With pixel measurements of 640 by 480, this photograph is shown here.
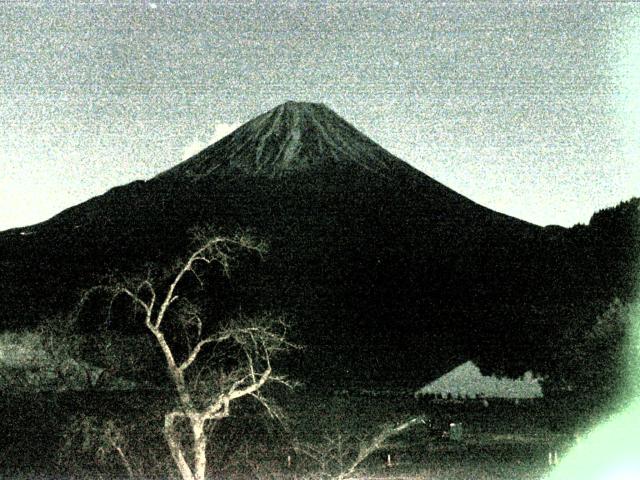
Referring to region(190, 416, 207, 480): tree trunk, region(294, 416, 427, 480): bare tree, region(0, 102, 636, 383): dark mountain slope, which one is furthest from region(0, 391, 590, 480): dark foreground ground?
region(0, 102, 636, 383): dark mountain slope

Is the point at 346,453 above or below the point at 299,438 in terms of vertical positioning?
above

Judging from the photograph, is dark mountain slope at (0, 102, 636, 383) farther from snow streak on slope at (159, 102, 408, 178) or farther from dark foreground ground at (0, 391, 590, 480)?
dark foreground ground at (0, 391, 590, 480)

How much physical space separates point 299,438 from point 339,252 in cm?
6937

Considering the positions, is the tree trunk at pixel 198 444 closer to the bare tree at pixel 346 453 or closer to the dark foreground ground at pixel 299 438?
the bare tree at pixel 346 453

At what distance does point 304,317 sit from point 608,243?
1274 inches

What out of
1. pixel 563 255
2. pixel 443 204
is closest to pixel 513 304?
pixel 563 255

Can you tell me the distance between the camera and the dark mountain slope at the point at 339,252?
55438 millimetres

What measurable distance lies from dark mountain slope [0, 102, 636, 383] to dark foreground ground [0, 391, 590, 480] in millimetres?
7687

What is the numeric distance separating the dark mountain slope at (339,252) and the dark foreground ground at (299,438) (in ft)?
25.2

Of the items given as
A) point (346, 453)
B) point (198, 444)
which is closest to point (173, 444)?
point (198, 444)

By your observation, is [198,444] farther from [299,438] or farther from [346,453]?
[299,438]

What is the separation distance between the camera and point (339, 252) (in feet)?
332

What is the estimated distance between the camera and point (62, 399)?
40.0m

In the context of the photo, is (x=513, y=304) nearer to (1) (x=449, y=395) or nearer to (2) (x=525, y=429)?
(1) (x=449, y=395)
